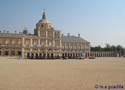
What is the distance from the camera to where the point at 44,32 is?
101312 mm

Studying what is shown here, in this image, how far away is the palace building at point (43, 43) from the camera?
92.4 metres

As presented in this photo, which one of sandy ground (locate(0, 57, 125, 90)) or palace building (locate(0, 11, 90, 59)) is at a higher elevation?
palace building (locate(0, 11, 90, 59))

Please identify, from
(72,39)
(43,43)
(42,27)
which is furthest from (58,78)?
(72,39)

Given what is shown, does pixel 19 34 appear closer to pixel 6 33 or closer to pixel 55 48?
pixel 6 33

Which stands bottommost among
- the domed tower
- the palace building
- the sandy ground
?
the sandy ground

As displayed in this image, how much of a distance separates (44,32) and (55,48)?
27.4 ft

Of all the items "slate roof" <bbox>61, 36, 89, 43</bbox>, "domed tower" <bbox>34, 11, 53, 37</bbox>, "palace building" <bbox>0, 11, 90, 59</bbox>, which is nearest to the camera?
"palace building" <bbox>0, 11, 90, 59</bbox>

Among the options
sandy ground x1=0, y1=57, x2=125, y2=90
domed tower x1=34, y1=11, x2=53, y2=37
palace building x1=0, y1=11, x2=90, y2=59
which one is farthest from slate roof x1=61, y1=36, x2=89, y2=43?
sandy ground x1=0, y1=57, x2=125, y2=90

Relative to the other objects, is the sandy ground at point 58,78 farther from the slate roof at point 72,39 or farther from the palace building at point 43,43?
the slate roof at point 72,39

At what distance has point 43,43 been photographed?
100 meters

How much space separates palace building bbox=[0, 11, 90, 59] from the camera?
303ft

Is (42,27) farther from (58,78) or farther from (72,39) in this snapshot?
(58,78)

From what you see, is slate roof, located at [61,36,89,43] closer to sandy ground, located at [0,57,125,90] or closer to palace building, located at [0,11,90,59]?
palace building, located at [0,11,90,59]

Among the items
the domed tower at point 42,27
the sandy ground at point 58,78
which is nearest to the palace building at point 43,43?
the domed tower at point 42,27
